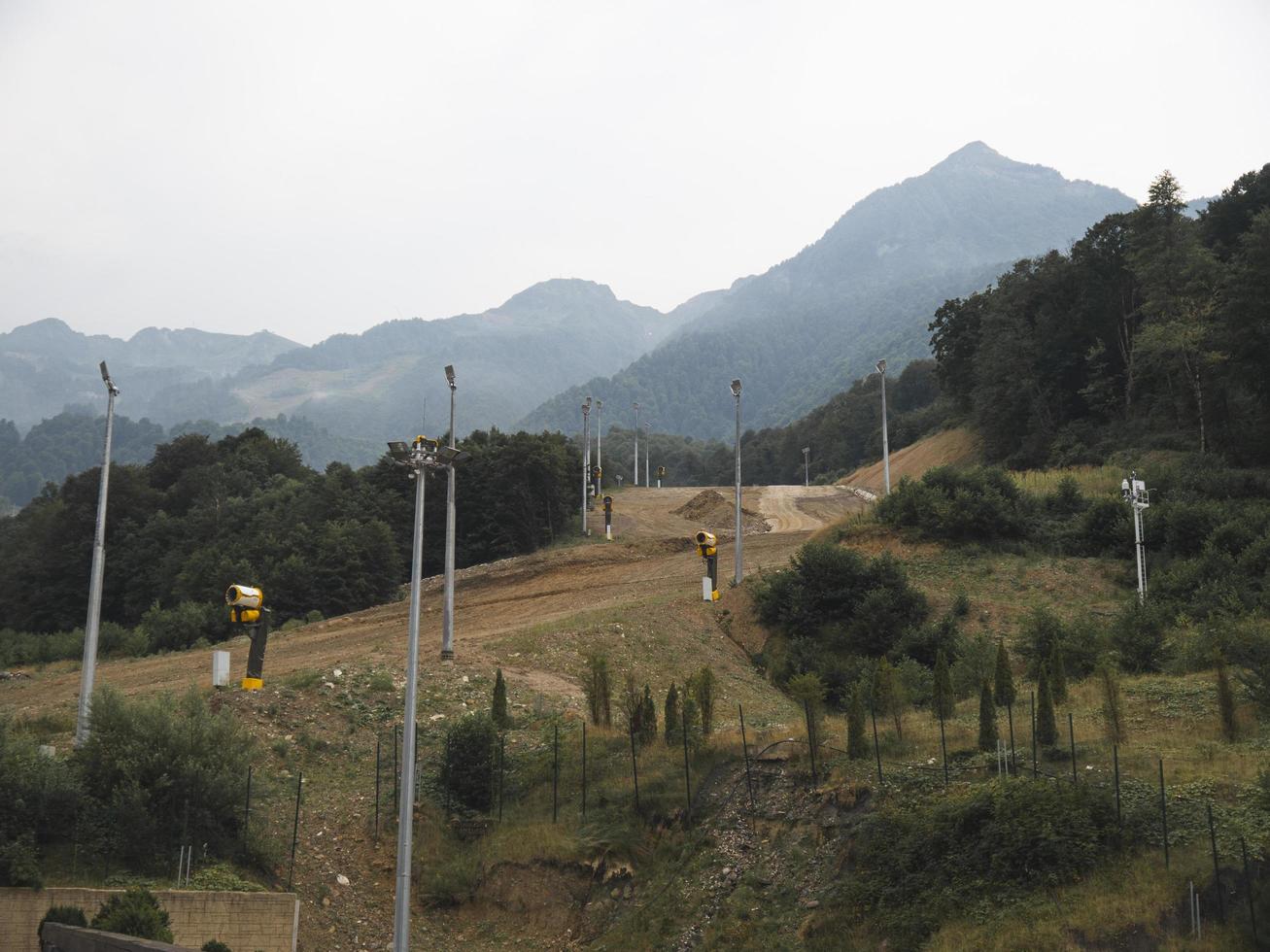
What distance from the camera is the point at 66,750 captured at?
26.5 meters

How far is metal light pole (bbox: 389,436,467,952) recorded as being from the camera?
16609mm

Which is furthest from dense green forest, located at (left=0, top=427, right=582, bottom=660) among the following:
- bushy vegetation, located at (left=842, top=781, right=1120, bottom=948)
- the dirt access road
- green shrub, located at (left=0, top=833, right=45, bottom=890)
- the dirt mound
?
bushy vegetation, located at (left=842, top=781, right=1120, bottom=948)

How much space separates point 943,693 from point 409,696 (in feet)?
42.6

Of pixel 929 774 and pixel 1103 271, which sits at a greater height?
pixel 1103 271

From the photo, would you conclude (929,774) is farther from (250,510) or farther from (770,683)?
(250,510)

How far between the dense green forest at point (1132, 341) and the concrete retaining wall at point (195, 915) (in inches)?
1795

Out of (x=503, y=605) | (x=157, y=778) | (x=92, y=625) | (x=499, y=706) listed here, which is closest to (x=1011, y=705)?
(x=499, y=706)

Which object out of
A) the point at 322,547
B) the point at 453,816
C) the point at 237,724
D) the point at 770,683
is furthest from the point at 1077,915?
the point at 322,547

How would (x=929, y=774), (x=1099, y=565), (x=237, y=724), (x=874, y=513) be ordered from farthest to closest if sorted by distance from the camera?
(x=874, y=513) < (x=1099, y=565) < (x=237, y=724) < (x=929, y=774)

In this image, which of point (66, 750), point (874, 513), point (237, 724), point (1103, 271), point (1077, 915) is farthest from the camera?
point (1103, 271)

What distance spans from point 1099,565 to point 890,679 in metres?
23.3

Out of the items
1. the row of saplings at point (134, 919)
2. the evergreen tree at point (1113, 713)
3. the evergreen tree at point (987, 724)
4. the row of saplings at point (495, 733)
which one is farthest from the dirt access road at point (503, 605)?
the evergreen tree at point (1113, 713)

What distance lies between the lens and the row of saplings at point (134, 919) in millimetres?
17266

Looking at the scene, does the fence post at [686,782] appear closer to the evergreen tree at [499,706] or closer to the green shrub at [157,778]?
the evergreen tree at [499,706]
